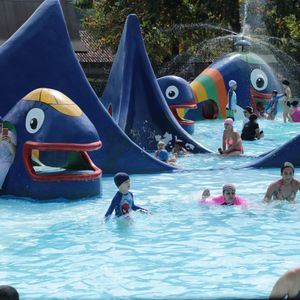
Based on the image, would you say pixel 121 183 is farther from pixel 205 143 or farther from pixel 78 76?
pixel 205 143

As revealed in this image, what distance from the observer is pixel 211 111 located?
76.9 feet

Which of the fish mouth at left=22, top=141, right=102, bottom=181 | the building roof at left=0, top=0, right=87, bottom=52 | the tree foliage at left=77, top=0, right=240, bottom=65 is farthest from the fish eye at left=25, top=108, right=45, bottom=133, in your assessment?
the building roof at left=0, top=0, right=87, bottom=52

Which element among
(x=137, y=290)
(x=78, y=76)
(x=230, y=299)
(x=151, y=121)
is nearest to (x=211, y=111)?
(x=151, y=121)

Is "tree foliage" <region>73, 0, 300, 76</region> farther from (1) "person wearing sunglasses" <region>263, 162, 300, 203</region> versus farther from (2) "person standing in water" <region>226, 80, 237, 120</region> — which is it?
(1) "person wearing sunglasses" <region>263, 162, 300, 203</region>

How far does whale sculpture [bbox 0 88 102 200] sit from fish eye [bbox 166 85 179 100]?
26.8 ft

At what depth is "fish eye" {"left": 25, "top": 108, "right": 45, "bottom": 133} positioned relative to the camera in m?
11.1

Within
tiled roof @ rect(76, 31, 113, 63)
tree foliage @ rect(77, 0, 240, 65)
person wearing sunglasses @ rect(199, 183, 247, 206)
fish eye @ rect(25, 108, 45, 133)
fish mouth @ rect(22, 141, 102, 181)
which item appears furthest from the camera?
tiled roof @ rect(76, 31, 113, 63)

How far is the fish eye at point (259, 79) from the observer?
2289 cm

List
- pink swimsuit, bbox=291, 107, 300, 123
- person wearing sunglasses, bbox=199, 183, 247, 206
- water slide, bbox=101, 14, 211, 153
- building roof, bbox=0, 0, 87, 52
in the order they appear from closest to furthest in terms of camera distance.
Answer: person wearing sunglasses, bbox=199, 183, 247, 206
water slide, bbox=101, 14, 211, 153
pink swimsuit, bbox=291, 107, 300, 123
building roof, bbox=0, 0, 87, 52

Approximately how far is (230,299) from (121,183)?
5.90m

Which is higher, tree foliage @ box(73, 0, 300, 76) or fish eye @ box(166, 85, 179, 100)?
tree foliage @ box(73, 0, 300, 76)

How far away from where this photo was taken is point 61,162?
12.3m

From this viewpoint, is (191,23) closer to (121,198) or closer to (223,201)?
(223,201)

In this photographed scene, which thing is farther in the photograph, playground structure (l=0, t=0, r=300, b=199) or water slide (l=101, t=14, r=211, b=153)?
water slide (l=101, t=14, r=211, b=153)
